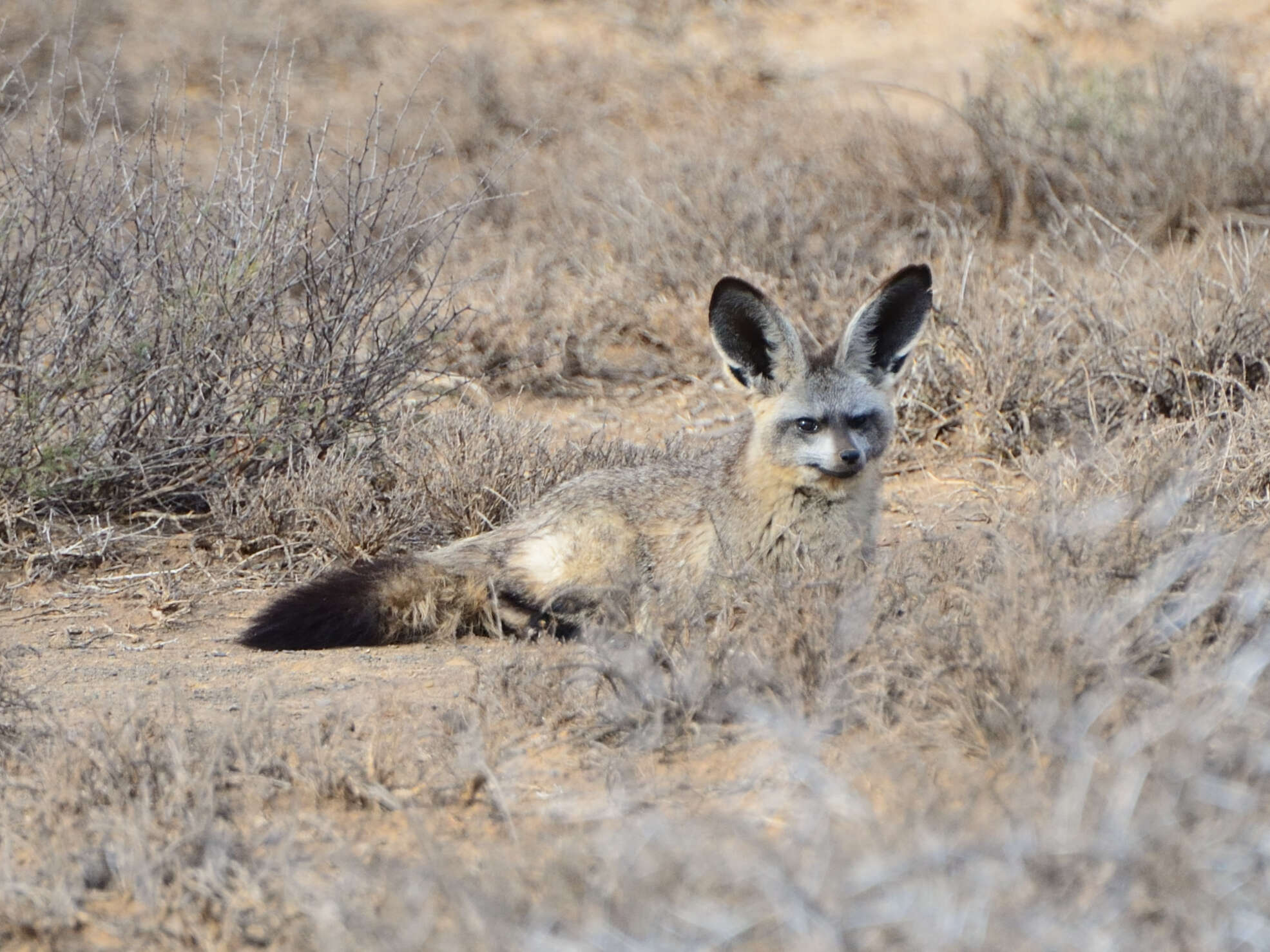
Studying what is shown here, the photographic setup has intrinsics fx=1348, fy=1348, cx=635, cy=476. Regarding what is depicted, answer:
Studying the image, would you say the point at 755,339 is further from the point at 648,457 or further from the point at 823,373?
the point at 648,457

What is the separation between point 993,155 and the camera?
10.2m

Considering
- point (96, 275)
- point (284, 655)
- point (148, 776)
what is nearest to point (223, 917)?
point (148, 776)

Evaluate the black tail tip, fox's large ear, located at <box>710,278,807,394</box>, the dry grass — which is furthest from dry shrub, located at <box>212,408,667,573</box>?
fox's large ear, located at <box>710,278,807,394</box>

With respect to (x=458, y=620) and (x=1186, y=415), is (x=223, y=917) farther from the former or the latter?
(x=1186, y=415)

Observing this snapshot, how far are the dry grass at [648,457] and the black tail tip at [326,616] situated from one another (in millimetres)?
552

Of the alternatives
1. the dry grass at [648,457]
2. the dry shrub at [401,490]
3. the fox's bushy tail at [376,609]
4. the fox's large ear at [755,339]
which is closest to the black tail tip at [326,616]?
the fox's bushy tail at [376,609]

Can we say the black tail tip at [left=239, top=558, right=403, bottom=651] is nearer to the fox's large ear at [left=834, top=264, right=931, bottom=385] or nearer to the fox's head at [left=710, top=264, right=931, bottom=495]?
the fox's head at [left=710, top=264, right=931, bottom=495]

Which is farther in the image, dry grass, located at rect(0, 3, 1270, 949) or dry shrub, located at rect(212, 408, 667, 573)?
dry shrub, located at rect(212, 408, 667, 573)

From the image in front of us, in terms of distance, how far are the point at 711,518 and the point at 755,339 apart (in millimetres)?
836

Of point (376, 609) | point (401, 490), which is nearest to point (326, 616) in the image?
point (376, 609)

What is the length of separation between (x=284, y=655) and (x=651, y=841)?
2.97 meters

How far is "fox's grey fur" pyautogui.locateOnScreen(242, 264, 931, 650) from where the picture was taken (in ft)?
17.2

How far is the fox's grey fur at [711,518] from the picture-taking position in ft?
17.2

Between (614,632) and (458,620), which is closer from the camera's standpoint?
(614,632)
